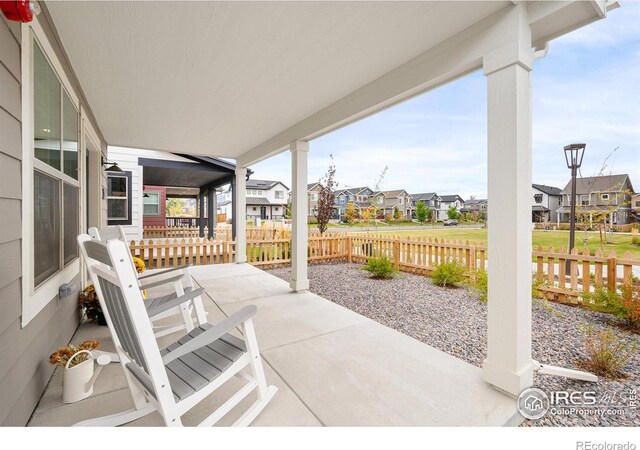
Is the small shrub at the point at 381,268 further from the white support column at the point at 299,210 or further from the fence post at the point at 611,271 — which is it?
the fence post at the point at 611,271

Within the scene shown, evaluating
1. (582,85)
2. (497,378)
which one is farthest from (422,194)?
(497,378)

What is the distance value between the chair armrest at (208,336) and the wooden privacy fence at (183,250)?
557 centimetres

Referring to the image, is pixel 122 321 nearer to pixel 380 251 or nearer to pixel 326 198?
pixel 380 251

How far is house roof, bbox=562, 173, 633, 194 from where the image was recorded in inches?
176

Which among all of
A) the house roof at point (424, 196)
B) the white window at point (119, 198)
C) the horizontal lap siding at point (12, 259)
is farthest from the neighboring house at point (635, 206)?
the house roof at point (424, 196)

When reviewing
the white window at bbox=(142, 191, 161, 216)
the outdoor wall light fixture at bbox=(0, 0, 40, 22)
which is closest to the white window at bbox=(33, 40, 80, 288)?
the outdoor wall light fixture at bbox=(0, 0, 40, 22)

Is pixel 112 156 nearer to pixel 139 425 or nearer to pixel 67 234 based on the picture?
pixel 67 234

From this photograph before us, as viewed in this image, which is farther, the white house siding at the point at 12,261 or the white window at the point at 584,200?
the white window at the point at 584,200

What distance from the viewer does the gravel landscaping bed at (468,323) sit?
73.6 inches

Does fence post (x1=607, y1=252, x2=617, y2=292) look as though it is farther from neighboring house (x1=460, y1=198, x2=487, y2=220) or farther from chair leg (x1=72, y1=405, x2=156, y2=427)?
chair leg (x1=72, y1=405, x2=156, y2=427)

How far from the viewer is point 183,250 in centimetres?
649

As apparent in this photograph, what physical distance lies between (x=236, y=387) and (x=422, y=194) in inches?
1339


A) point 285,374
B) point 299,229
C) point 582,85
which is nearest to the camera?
point 285,374

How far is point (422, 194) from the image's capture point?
33094 mm
